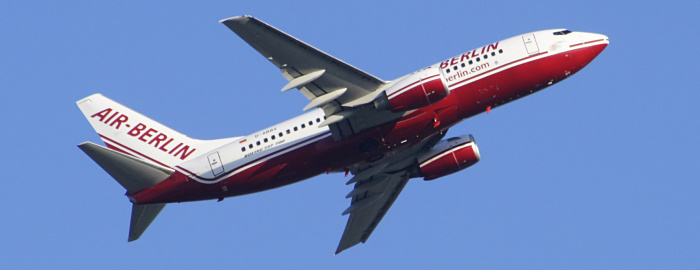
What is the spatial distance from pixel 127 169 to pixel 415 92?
51.8 ft

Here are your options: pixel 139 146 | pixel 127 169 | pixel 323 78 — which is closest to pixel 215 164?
pixel 127 169

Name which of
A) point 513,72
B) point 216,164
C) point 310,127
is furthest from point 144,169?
point 513,72

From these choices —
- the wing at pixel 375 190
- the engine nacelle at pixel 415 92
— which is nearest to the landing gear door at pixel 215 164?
the wing at pixel 375 190

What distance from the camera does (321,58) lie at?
5138 centimetres

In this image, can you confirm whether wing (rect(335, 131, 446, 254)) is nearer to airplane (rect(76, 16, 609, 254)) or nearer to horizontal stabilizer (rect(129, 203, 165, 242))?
airplane (rect(76, 16, 609, 254))

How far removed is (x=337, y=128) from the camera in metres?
54.2

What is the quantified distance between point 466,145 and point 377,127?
667cm

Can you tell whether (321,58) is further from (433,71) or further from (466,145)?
(466,145)

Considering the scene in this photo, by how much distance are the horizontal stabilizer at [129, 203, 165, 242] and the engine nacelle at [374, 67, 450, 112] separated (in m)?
14.7

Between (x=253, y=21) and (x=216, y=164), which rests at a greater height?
(x=253, y=21)

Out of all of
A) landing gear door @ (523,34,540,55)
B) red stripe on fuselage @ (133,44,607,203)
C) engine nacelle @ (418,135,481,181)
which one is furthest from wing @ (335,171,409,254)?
landing gear door @ (523,34,540,55)

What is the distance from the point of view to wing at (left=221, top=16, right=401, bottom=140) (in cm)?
4966

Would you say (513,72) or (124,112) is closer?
(513,72)

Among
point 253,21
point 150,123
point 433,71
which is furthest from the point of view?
point 150,123
